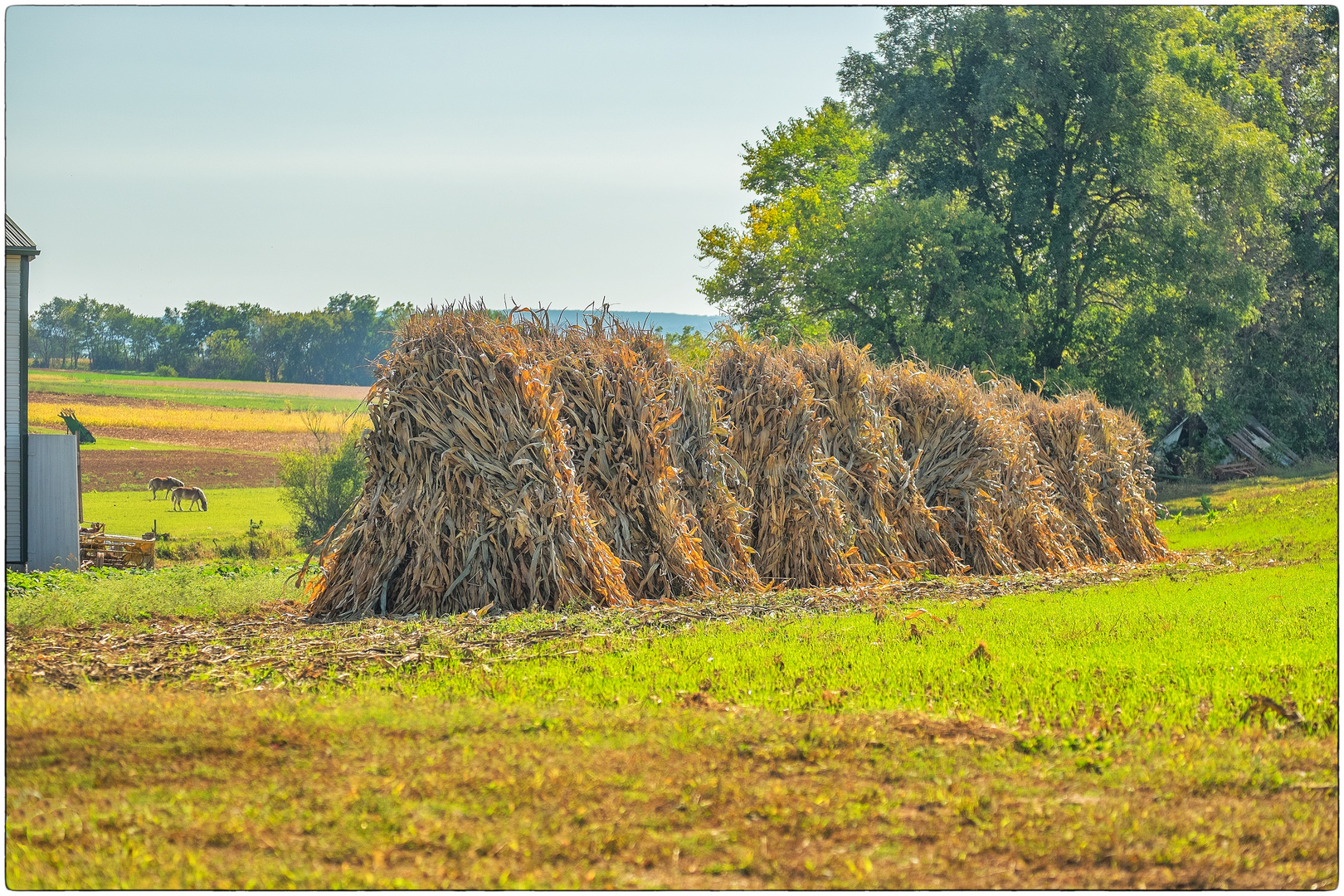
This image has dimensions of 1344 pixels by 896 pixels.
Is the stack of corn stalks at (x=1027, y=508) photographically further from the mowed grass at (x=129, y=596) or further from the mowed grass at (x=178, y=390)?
the mowed grass at (x=178, y=390)

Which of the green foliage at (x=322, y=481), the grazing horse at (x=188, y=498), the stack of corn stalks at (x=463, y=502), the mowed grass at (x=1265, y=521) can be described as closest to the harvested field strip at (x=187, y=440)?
the grazing horse at (x=188, y=498)

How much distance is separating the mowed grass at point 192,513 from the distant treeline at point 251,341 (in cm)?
1187

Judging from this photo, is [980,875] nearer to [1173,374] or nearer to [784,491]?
[784,491]

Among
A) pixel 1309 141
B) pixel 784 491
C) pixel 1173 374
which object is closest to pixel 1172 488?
pixel 1173 374

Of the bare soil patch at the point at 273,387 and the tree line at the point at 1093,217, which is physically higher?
the tree line at the point at 1093,217

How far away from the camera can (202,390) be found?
4819 centimetres

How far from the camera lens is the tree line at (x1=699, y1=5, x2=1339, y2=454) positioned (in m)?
27.2

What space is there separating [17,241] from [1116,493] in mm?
18417

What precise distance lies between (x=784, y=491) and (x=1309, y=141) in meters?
32.1

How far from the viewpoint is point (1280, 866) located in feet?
11.6

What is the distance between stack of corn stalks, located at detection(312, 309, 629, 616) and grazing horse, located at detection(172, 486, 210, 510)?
27.2 meters

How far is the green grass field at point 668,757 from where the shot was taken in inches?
136

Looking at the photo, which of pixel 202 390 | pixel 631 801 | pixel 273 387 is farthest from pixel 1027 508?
pixel 202 390

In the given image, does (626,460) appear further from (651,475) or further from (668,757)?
(668,757)
